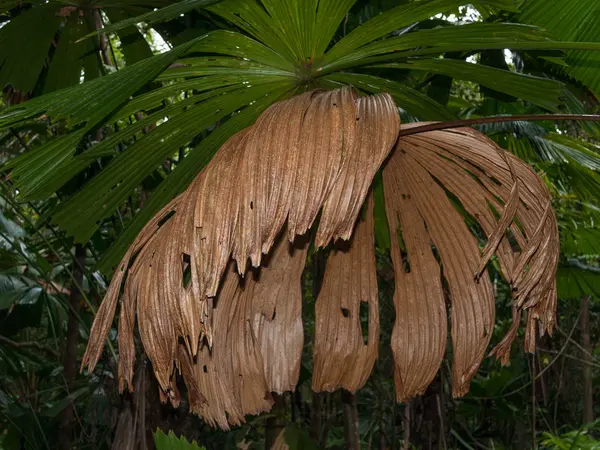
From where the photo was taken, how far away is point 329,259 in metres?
1.49

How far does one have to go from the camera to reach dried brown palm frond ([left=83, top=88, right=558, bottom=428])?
1.02 metres

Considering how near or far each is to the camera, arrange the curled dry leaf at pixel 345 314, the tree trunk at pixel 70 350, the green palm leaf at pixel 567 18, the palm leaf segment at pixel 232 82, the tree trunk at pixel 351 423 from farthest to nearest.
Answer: the tree trunk at pixel 70 350 < the tree trunk at pixel 351 423 < the curled dry leaf at pixel 345 314 < the green palm leaf at pixel 567 18 < the palm leaf segment at pixel 232 82

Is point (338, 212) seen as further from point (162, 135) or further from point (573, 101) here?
point (573, 101)

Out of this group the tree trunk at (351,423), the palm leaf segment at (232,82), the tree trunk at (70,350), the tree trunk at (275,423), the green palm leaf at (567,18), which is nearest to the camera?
the palm leaf segment at (232,82)

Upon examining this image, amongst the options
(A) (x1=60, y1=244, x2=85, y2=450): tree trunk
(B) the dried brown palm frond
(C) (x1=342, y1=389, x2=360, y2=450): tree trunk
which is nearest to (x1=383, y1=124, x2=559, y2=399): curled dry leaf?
(B) the dried brown palm frond

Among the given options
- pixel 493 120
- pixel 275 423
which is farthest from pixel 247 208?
pixel 275 423

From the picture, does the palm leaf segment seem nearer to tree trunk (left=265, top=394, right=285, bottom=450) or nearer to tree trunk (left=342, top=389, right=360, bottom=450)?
tree trunk (left=342, top=389, right=360, bottom=450)

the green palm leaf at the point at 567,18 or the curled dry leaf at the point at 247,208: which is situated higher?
the green palm leaf at the point at 567,18

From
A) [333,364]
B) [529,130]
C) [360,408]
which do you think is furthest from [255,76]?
[360,408]

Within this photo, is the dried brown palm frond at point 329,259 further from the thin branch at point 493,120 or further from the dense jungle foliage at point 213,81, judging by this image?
the dense jungle foliage at point 213,81

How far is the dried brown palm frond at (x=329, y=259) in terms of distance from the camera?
3.36 feet

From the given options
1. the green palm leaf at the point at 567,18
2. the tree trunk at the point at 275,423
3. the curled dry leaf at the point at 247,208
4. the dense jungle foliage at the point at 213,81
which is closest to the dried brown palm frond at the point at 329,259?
the curled dry leaf at the point at 247,208

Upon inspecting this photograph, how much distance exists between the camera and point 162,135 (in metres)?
1.38

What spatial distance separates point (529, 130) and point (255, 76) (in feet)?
4.40
